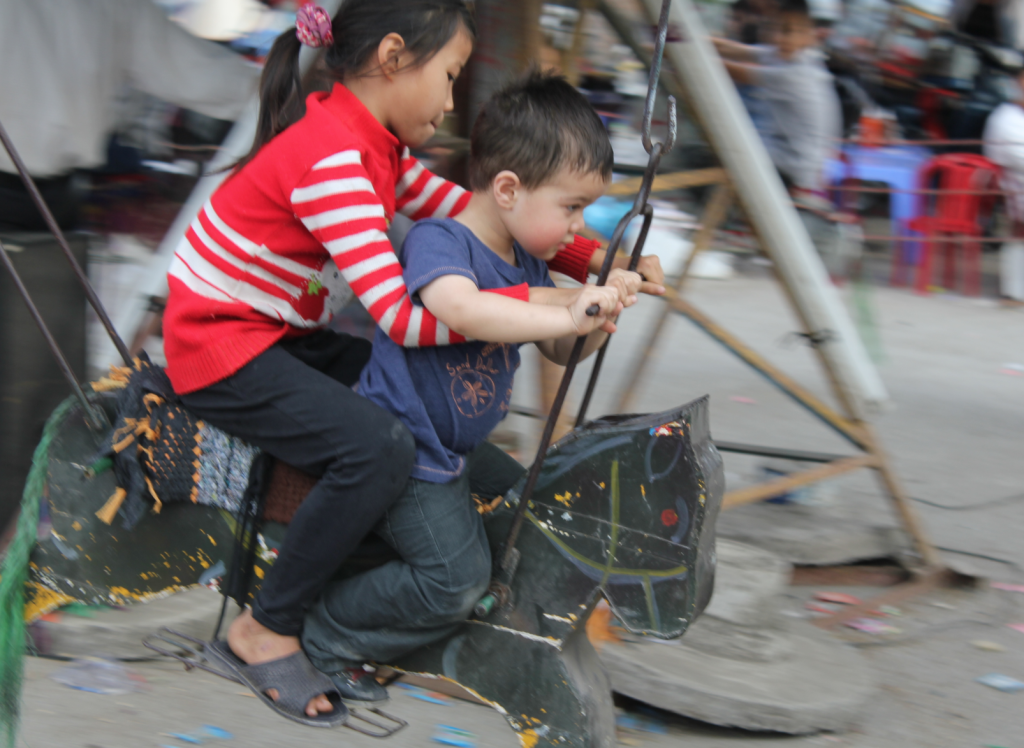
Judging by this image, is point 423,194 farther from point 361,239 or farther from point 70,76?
point 70,76

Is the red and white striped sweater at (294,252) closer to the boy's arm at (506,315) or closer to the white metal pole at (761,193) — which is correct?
the boy's arm at (506,315)

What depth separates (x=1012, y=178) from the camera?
768cm

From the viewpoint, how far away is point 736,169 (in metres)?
2.83

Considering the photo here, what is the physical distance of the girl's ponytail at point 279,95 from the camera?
1847 mm

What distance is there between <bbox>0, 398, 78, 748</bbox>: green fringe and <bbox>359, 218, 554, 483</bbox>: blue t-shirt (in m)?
0.72

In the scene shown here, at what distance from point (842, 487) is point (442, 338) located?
3121 mm

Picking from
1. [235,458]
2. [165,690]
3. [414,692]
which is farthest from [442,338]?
[165,690]

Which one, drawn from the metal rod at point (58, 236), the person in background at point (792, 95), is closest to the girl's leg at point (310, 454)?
the metal rod at point (58, 236)

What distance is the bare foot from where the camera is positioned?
1.85 meters

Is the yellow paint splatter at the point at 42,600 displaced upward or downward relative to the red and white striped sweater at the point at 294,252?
downward

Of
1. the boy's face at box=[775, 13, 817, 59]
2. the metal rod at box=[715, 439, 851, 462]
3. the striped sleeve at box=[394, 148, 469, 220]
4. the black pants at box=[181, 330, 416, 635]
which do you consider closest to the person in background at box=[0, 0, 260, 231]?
the striped sleeve at box=[394, 148, 469, 220]

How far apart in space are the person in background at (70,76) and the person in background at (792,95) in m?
3.74

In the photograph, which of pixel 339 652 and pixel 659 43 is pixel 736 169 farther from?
pixel 339 652

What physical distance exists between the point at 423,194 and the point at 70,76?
5.47 feet
